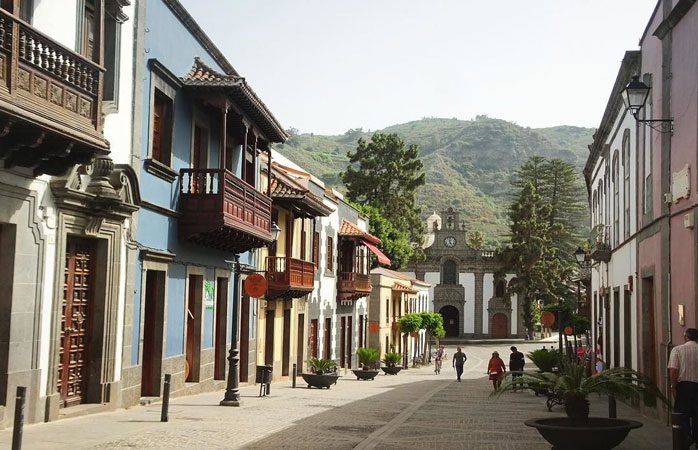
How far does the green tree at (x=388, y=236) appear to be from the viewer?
2441 inches

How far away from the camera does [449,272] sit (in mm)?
82875

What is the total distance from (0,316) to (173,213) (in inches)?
245

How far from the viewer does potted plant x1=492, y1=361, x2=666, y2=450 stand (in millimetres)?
9031

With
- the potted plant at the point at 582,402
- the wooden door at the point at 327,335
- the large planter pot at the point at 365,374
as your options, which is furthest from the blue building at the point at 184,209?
the wooden door at the point at 327,335

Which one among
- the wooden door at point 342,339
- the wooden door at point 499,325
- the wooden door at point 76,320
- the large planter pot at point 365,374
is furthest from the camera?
the wooden door at point 499,325

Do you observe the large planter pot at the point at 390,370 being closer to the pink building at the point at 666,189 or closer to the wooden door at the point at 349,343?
the wooden door at the point at 349,343

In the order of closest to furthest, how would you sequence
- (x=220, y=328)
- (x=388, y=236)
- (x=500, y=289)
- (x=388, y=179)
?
(x=220, y=328), (x=388, y=236), (x=388, y=179), (x=500, y=289)

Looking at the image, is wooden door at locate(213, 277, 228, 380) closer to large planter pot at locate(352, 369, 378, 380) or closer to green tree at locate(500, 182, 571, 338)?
large planter pot at locate(352, 369, 378, 380)

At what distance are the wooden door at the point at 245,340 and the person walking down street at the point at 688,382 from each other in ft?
47.4

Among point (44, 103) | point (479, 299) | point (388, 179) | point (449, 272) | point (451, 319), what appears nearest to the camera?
point (44, 103)

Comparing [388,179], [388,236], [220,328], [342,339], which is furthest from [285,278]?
[388,179]

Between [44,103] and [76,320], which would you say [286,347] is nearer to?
[76,320]

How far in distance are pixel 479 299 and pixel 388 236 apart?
1977cm

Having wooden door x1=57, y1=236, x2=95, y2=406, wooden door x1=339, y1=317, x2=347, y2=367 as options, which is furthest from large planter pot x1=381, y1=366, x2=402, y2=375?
wooden door x1=57, y1=236, x2=95, y2=406
